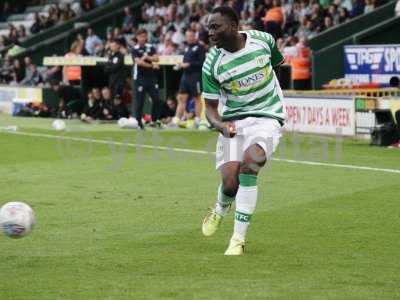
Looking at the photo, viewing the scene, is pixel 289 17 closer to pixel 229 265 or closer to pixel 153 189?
pixel 153 189

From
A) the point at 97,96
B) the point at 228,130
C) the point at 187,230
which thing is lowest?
the point at 187,230

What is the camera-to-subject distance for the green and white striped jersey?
10273 mm

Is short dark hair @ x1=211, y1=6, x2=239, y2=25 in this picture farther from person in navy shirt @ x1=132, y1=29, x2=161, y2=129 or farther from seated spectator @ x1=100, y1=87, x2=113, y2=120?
seated spectator @ x1=100, y1=87, x2=113, y2=120

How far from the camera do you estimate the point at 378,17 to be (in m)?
27.5

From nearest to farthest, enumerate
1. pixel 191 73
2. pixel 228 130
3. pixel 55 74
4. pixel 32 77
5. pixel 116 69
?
1. pixel 228 130
2. pixel 191 73
3. pixel 116 69
4. pixel 55 74
5. pixel 32 77

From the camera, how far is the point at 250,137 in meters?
10.3

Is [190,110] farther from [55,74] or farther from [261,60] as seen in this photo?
[261,60]

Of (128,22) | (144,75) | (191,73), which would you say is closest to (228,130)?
(191,73)

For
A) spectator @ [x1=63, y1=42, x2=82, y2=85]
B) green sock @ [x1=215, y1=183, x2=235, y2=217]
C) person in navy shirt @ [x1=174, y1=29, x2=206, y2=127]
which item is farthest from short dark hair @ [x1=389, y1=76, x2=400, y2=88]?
green sock @ [x1=215, y1=183, x2=235, y2=217]

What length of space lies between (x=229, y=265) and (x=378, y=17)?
1884 cm

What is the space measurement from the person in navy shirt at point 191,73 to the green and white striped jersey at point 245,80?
15.0 metres

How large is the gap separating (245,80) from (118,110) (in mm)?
18653

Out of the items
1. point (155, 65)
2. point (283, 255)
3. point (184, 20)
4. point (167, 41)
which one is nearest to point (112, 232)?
point (283, 255)

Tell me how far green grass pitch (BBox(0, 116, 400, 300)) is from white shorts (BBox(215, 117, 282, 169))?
841 mm
